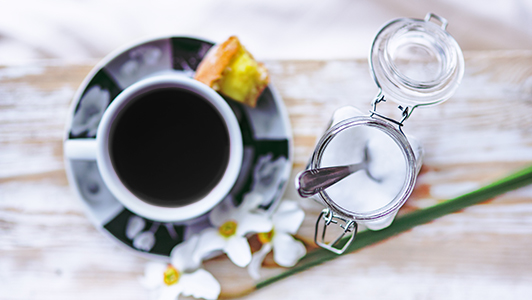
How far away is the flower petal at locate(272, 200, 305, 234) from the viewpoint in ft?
2.13

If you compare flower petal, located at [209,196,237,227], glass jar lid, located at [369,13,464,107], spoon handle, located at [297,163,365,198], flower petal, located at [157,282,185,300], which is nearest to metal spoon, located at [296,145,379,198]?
spoon handle, located at [297,163,365,198]

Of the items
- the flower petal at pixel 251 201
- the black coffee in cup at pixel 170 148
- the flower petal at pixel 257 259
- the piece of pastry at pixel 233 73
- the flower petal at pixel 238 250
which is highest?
the piece of pastry at pixel 233 73

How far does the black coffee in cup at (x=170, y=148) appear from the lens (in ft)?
1.89

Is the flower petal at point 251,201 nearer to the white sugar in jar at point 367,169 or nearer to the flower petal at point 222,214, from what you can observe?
the flower petal at point 222,214

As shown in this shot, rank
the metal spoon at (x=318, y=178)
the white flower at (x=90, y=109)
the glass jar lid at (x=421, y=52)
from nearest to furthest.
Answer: the metal spoon at (x=318, y=178)
the glass jar lid at (x=421, y=52)
the white flower at (x=90, y=109)

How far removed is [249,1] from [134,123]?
0.33m

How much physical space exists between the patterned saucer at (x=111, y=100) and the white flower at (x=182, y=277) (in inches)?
0.7

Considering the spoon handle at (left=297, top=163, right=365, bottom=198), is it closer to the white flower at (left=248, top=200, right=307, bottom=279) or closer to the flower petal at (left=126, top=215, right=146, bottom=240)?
the white flower at (left=248, top=200, right=307, bottom=279)

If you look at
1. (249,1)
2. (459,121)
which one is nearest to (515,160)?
(459,121)

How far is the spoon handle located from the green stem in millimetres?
217

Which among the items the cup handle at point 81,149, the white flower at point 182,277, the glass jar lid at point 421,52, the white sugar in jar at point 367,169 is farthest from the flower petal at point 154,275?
the glass jar lid at point 421,52

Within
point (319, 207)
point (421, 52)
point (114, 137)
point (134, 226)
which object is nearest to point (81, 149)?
point (114, 137)

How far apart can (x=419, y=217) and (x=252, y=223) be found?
26 cm

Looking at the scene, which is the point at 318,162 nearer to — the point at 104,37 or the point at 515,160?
the point at 515,160
